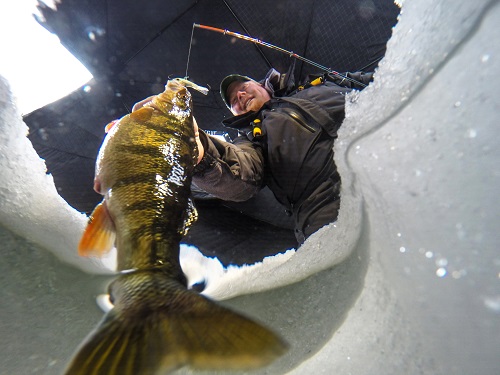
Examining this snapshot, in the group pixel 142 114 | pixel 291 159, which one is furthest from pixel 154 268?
pixel 291 159

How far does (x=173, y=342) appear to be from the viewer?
0.49 metres

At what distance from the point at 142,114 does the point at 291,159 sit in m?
1.24

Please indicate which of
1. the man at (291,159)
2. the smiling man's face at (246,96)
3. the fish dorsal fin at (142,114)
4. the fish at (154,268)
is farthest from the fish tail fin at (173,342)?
the smiling man's face at (246,96)

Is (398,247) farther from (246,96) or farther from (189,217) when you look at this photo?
(246,96)

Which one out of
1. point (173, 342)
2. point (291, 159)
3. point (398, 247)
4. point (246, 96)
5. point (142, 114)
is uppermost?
point (246, 96)

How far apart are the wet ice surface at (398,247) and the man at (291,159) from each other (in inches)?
28.8

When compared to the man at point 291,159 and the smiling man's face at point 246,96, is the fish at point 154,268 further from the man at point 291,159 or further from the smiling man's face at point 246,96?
the smiling man's face at point 246,96

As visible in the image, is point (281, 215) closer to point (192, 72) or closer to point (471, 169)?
point (192, 72)

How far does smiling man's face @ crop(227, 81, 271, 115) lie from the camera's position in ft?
8.84

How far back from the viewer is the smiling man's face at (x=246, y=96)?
2693mm

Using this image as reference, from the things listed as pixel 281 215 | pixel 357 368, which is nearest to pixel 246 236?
pixel 281 215

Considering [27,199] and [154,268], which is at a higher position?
[27,199]

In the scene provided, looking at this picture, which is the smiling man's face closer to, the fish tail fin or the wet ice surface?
the wet ice surface

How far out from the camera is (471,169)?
1.94 ft
